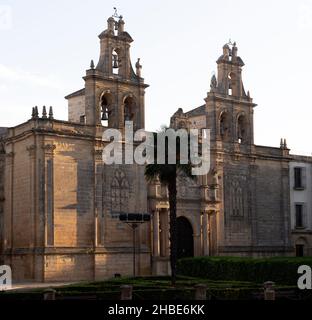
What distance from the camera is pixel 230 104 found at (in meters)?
50.1

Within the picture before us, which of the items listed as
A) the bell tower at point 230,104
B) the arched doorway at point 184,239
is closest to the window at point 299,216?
the bell tower at point 230,104

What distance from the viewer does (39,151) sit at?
39.8 metres

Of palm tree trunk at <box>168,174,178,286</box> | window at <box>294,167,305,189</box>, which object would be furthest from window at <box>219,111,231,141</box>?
palm tree trunk at <box>168,174,178,286</box>

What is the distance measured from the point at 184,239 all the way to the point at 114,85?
11253 millimetres

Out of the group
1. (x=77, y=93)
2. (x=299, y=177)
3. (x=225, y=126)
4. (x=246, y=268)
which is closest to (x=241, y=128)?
(x=225, y=126)

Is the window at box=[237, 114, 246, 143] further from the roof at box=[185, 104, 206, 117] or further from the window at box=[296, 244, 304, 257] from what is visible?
the window at box=[296, 244, 304, 257]

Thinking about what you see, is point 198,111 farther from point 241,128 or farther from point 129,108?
point 129,108

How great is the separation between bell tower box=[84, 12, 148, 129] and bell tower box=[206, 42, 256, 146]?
652 cm

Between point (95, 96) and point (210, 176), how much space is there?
407 inches

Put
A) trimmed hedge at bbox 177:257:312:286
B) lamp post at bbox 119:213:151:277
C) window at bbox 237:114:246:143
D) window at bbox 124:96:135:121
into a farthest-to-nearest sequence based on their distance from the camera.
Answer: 1. window at bbox 237:114:246:143
2. window at bbox 124:96:135:121
3. lamp post at bbox 119:213:151:277
4. trimmed hedge at bbox 177:257:312:286

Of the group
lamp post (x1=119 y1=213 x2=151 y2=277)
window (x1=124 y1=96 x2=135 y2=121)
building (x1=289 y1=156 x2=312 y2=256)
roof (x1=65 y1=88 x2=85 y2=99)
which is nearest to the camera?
lamp post (x1=119 y1=213 x2=151 y2=277)

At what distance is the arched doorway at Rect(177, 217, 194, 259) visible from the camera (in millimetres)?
45719

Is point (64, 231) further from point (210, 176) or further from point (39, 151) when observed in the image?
point (210, 176)

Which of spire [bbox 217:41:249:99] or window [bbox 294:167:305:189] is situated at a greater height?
spire [bbox 217:41:249:99]
